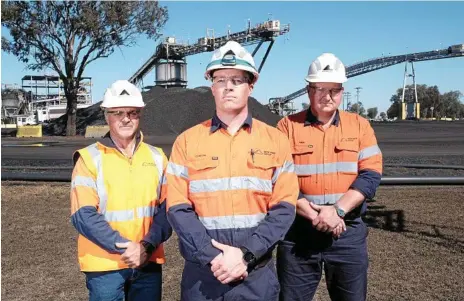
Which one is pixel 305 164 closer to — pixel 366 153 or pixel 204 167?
pixel 366 153

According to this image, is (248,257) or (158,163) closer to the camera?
(248,257)

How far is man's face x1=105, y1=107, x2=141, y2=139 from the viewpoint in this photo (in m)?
2.88

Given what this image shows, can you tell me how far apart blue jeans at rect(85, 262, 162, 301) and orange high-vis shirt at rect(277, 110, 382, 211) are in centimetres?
109

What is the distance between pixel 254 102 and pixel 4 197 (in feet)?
79.2

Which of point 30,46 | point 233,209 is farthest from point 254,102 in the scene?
point 233,209

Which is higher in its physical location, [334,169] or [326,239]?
[334,169]

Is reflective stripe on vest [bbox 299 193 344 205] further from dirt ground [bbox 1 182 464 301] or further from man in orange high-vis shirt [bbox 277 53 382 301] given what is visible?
dirt ground [bbox 1 182 464 301]

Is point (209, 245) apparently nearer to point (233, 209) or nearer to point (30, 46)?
point (233, 209)

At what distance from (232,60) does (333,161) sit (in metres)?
1.09

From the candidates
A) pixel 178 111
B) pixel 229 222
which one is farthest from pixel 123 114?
pixel 178 111

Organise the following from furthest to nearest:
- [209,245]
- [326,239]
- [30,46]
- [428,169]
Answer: [30,46] < [428,169] < [326,239] < [209,245]

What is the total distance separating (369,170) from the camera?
3123 mm

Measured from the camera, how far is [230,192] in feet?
7.95

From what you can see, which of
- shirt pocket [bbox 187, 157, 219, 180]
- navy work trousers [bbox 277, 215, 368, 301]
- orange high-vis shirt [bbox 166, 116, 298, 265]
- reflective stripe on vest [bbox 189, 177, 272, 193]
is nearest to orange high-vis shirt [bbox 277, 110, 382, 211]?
navy work trousers [bbox 277, 215, 368, 301]
